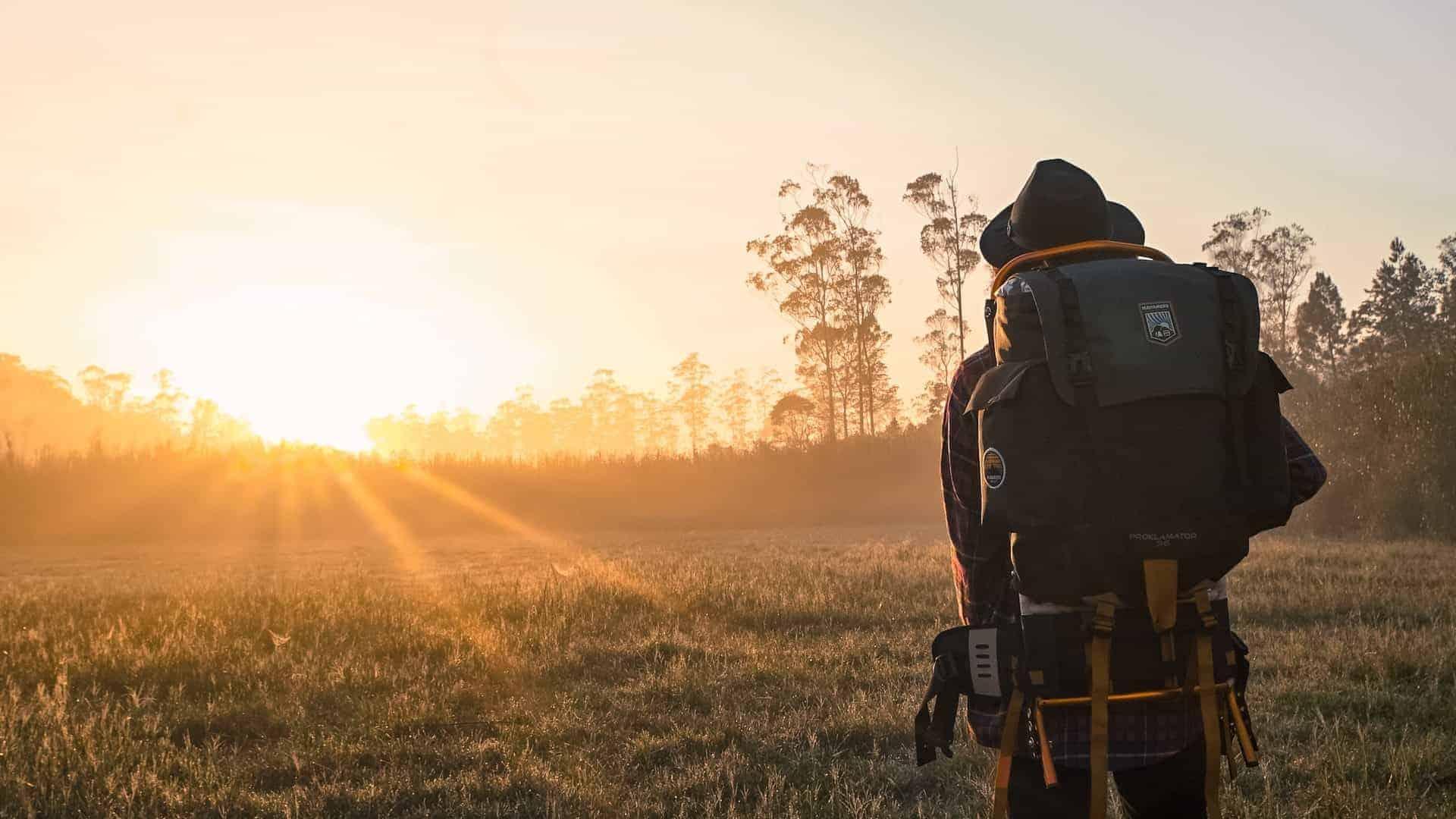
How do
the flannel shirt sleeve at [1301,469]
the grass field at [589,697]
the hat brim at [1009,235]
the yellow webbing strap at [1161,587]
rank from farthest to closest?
the grass field at [589,697]
the hat brim at [1009,235]
the flannel shirt sleeve at [1301,469]
the yellow webbing strap at [1161,587]

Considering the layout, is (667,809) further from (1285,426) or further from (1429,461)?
(1429,461)

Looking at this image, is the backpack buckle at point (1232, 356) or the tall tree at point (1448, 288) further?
the tall tree at point (1448, 288)

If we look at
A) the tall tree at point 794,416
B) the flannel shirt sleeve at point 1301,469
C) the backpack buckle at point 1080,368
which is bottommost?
the flannel shirt sleeve at point 1301,469

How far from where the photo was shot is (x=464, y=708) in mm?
6754

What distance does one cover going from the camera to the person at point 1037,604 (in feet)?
7.41

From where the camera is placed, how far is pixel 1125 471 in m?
2.08

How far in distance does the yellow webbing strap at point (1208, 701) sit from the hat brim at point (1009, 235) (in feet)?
3.20

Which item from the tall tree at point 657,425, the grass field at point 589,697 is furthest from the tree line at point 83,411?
the grass field at point 589,697

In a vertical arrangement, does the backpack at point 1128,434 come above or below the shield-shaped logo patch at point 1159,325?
below

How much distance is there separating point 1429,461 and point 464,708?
2163cm

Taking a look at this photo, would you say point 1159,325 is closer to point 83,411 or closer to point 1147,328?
point 1147,328

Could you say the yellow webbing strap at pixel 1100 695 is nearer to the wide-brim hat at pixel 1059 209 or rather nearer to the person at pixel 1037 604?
the person at pixel 1037 604

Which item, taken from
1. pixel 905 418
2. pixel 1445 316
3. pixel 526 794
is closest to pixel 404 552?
pixel 526 794

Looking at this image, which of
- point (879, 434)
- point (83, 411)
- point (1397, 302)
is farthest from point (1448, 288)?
point (83, 411)
